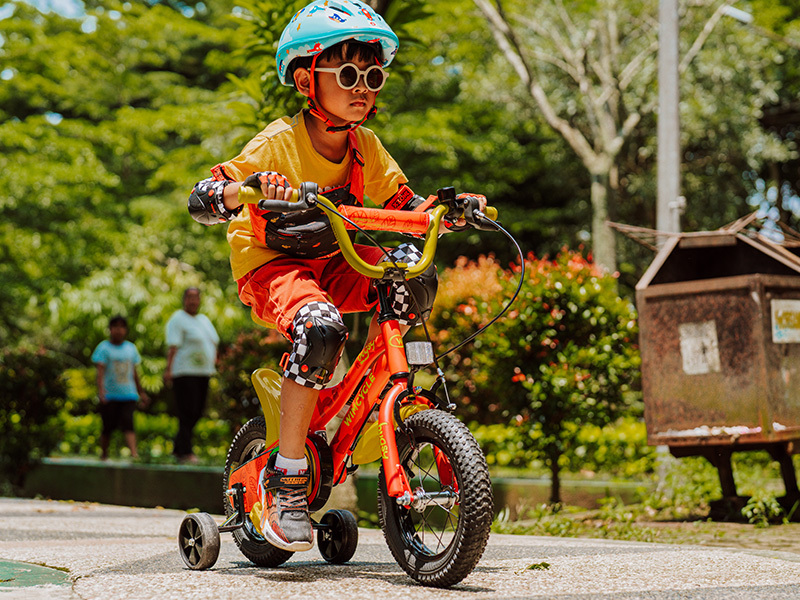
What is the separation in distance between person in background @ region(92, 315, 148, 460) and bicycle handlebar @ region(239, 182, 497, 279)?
7.80 metres

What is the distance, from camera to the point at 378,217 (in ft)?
10.3

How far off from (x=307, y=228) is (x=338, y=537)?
1.27 metres

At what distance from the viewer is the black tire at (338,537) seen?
362 centimetres

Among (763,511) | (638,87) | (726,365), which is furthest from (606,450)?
(638,87)

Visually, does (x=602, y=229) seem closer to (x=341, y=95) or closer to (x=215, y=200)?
(x=341, y=95)

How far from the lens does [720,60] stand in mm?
17891

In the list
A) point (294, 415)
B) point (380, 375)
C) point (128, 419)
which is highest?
point (380, 375)

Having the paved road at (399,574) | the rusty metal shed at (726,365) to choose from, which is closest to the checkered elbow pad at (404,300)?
the paved road at (399,574)

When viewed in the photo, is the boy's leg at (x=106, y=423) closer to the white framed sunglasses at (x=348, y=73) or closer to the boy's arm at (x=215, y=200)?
the boy's arm at (x=215, y=200)

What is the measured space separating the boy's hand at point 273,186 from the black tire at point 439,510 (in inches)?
33.1

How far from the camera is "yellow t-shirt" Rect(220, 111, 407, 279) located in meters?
3.30

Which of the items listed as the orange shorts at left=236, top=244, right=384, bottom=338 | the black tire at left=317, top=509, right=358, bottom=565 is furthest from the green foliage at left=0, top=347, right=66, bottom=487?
the orange shorts at left=236, top=244, right=384, bottom=338

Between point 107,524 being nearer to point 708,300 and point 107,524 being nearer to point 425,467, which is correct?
point 425,467

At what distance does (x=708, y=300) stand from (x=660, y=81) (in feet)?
10.5
